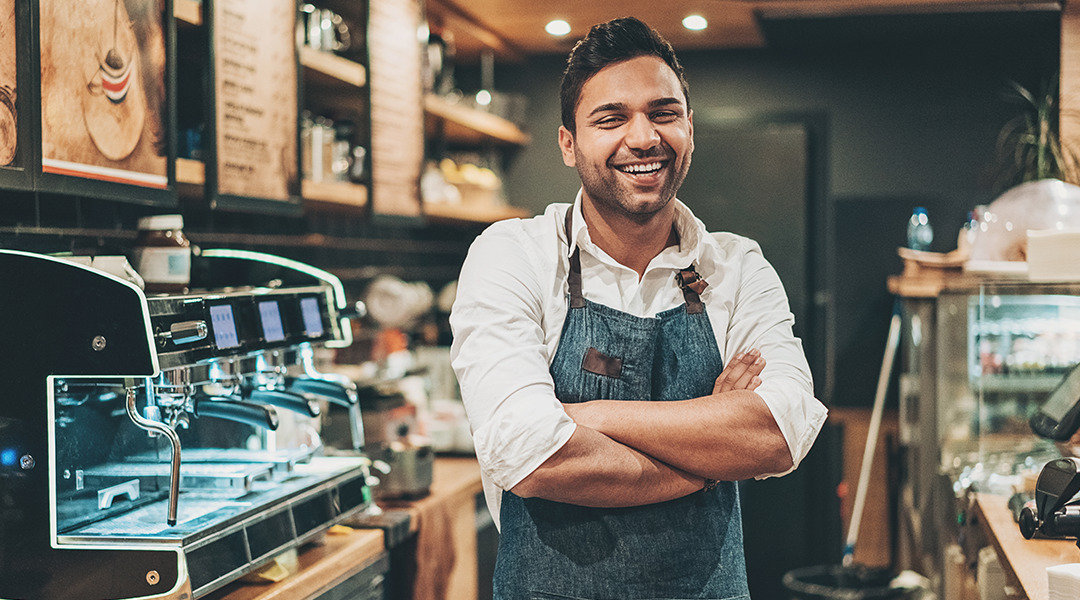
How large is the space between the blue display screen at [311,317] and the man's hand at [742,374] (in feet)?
3.08

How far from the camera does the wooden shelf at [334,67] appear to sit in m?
3.00

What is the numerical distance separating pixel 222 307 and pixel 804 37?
3.56 meters

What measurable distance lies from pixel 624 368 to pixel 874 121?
3.65m

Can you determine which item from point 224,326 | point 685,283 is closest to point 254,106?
point 224,326

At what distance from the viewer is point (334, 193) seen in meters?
3.18

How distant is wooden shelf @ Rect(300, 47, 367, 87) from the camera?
2998 millimetres

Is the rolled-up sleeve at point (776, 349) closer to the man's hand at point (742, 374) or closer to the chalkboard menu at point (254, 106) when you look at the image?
the man's hand at point (742, 374)

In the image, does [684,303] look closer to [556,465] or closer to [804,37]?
[556,465]

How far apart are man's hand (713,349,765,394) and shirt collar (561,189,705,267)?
0.62ft

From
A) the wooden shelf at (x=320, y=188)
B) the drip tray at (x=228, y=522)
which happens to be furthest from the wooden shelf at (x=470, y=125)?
the drip tray at (x=228, y=522)

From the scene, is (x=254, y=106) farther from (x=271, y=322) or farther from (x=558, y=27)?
(x=558, y=27)

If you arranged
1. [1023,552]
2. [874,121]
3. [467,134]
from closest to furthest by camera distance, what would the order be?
[1023,552] < [467,134] < [874,121]

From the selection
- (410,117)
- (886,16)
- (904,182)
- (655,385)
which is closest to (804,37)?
(886,16)

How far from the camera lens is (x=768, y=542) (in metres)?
4.92
